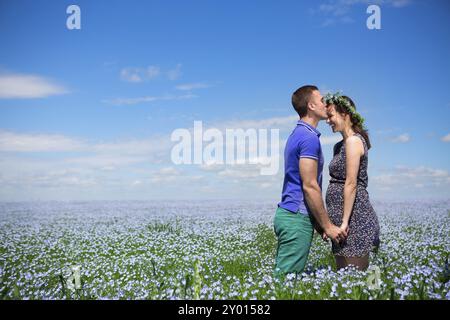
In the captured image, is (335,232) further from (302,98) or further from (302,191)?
(302,98)

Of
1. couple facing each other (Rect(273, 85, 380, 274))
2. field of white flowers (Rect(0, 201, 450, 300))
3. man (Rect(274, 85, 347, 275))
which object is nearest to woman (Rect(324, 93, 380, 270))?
couple facing each other (Rect(273, 85, 380, 274))

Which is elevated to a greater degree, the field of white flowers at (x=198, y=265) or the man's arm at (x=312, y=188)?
the man's arm at (x=312, y=188)

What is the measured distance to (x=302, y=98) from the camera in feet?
13.2

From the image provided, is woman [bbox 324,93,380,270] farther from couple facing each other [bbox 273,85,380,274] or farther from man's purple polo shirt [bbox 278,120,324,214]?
man's purple polo shirt [bbox 278,120,324,214]

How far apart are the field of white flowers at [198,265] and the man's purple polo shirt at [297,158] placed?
2.25ft

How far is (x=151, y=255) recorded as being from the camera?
22.2 feet

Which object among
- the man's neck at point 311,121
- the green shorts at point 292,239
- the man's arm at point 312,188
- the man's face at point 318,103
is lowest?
→ the green shorts at point 292,239

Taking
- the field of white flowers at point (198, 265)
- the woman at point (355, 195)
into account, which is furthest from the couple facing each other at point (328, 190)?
the field of white flowers at point (198, 265)

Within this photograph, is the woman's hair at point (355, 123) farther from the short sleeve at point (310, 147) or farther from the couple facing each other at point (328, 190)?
the short sleeve at point (310, 147)

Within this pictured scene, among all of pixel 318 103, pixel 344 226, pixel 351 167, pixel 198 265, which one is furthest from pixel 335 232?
pixel 198 265

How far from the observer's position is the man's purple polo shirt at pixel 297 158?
3.84 metres

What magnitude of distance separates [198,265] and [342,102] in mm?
2569

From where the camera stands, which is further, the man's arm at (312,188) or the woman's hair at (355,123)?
the woman's hair at (355,123)
